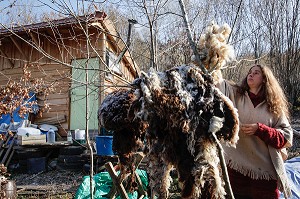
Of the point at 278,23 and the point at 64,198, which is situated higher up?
the point at 278,23

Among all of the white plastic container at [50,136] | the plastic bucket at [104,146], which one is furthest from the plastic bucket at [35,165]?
the plastic bucket at [104,146]

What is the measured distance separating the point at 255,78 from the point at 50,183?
197 inches

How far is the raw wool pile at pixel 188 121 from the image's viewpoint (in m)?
0.89

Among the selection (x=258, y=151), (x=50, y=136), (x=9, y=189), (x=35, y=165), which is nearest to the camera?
(x=258, y=151)

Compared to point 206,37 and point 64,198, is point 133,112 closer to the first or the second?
point 206,37

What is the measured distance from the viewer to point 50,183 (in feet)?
19.1

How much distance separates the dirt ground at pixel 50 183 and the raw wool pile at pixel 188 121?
4282 mm

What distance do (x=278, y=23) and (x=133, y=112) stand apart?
11.5 m

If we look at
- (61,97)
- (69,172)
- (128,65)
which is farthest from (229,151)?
(128,65)

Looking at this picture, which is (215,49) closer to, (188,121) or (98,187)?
(188,121)

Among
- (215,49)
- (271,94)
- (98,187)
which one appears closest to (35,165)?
(98,187)

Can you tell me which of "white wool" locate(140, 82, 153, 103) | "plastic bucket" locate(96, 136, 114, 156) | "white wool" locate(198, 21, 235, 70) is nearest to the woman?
"white wool" locate(198, 21, 235, 70)

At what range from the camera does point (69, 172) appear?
656cm

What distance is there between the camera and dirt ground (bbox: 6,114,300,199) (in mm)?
4959
